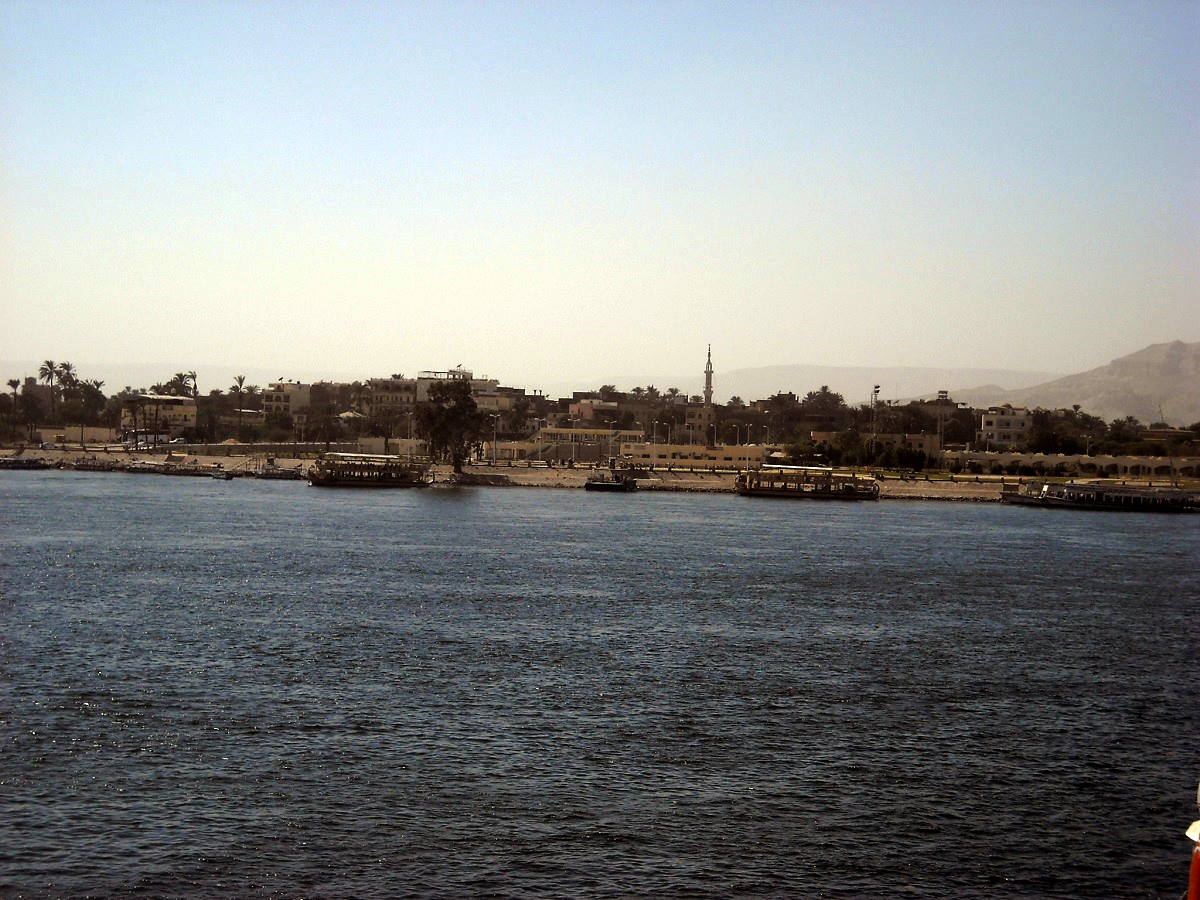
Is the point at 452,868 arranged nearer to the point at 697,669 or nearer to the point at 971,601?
the point at 697,669

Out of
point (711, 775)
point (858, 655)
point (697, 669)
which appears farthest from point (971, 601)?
point (711, 775)

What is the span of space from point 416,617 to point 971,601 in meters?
29.5

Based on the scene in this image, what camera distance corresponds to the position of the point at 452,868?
25.8 m

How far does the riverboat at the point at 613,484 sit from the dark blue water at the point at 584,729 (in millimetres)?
83666

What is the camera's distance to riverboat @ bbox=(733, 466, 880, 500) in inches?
6255

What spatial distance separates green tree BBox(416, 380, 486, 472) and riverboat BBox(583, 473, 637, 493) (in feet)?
60.2

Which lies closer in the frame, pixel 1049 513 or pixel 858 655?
pixel 858 655

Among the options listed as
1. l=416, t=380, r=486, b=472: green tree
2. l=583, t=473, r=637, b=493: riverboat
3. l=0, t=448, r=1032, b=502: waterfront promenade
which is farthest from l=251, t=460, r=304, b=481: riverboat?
l=583, t=473, r=637, b=493: riverboat

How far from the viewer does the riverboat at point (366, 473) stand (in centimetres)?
16362

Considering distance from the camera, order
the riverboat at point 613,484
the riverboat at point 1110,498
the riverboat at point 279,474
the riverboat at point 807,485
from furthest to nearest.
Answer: the riverboat at point 279,474
the riverboat at point 613,484
the riverboat at point 807,485
the riverboat at point 1110,498

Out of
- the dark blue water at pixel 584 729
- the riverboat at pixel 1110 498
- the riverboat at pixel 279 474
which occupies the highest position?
the riverboat at pixel 279 474

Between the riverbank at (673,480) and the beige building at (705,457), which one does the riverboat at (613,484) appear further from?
the beige building at (705,457)

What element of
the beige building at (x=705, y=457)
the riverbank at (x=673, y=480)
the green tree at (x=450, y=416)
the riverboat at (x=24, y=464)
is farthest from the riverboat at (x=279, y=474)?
the beige building at (x=705, y=457)

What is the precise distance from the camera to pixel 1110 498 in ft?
503
